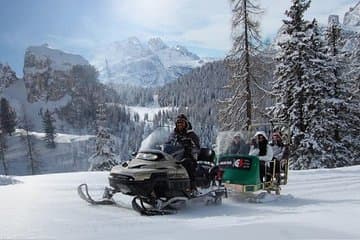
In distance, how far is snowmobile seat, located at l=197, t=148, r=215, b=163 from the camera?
9156 mm

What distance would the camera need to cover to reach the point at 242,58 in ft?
70.8

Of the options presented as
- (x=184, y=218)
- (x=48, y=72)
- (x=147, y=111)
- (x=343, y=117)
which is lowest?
(x=184, y=218)

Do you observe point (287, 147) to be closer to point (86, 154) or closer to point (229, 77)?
point (229, 77)

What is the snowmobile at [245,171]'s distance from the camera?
9.35 metres

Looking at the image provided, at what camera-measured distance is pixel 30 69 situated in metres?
161

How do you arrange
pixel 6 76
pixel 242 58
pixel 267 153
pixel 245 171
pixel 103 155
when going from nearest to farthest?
pixel 245 171, pixel 267 153, pixel 242 58, pixel 103 155, pixel 6 76

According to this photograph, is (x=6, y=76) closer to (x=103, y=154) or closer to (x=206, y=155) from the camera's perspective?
(x=103, y=154)

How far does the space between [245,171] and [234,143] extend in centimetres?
106

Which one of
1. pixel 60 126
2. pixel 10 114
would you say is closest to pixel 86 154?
pixel 10 114

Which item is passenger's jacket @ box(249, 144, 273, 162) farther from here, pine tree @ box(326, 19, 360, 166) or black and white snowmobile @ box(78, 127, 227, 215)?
pine tree @ box(326, 19, 360, 166)

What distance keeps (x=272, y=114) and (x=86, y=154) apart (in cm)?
7137

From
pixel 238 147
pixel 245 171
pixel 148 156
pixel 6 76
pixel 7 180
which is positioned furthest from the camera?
pixel 6 76

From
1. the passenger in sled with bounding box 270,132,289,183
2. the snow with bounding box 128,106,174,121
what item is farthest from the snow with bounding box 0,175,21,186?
the snow with bounding box 128,106,174,121

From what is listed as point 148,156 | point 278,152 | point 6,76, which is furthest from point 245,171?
point 6,76
